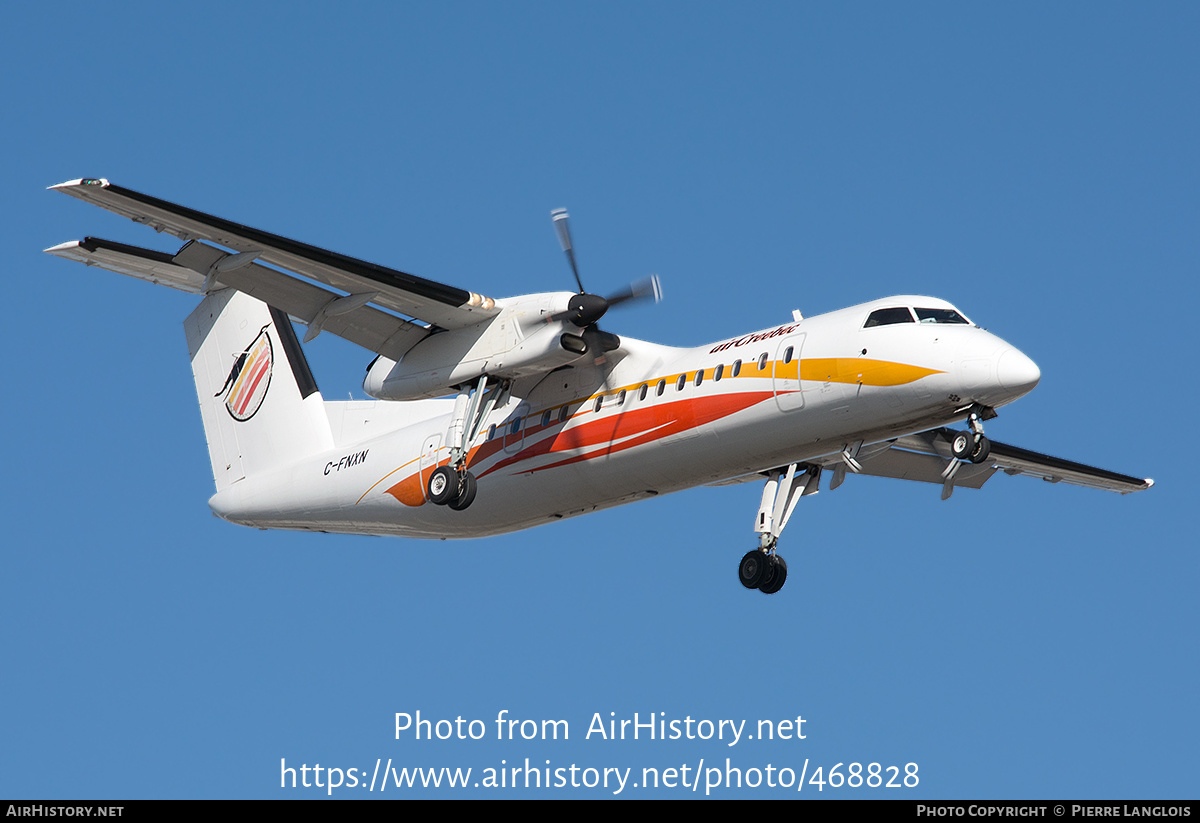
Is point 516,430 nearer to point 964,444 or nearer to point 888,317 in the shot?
point 888,317

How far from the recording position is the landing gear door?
15469 mm

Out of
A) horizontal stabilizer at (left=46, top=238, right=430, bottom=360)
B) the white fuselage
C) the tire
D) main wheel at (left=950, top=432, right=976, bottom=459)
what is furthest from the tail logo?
the tire

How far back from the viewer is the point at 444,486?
1736 cm

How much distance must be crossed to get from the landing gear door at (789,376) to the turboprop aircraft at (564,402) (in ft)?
0.07

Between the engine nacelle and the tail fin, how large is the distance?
11.3 ft

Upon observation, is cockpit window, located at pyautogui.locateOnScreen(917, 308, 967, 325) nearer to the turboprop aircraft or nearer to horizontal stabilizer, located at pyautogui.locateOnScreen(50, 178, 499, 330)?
the turboprop aircraft

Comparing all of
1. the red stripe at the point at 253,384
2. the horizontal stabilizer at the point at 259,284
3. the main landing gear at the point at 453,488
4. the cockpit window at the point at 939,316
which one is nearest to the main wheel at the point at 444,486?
the main landing gear at the point at 453,488

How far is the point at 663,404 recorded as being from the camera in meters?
16.6

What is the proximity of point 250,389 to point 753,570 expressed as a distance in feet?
31.6

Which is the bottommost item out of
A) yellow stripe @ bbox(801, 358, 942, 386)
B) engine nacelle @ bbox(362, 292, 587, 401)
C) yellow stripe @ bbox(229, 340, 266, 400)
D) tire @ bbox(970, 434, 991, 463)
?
tire @ bbox(970, 434, 991, 463)

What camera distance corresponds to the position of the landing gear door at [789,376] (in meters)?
15.5

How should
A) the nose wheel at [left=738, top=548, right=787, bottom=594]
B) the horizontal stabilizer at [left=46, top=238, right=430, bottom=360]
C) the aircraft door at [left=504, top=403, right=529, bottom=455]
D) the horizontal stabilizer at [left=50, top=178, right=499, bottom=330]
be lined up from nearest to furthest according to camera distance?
the horizontal stabilizer at [left=50, top=178, right=499, bottom=330], the horizontal stabilizer at [left=46, top=238, right=430, bottom=360], the nose wheel at [left=738, top=548, right=787, bottom=594], the aircraft door at [left=504, top=403, right=529, bottom=455]

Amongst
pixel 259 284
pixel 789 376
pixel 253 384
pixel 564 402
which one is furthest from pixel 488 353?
pixel 253 384
